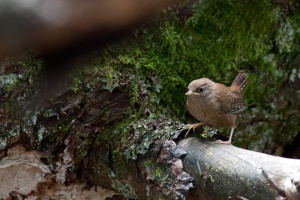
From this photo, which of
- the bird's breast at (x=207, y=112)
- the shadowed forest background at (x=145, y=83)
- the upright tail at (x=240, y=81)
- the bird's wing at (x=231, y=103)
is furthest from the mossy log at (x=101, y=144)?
the upright tail at (x=240, y=81)

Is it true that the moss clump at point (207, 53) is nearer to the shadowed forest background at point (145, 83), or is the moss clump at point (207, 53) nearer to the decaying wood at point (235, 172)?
the shadowed forest background at point (145, 83)

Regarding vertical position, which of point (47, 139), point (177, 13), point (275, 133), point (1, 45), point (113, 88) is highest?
point (177, 13)

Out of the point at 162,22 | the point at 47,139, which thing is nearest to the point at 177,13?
the point at 162,22

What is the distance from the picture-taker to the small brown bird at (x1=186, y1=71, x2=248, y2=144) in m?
2.71

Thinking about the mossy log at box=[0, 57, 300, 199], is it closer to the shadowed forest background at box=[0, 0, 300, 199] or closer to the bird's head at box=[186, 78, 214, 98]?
the shadowed forest background at box=[0, 0, 300, 199]

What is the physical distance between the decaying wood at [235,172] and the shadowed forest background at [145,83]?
0.19 metres

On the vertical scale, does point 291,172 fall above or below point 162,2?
below

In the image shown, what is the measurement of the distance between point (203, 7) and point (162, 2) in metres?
0.29

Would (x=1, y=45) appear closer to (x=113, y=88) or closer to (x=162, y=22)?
(x=113, y=88)

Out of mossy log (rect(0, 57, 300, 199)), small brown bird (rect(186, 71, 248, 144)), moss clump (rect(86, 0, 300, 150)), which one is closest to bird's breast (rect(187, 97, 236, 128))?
small brown bird (rect(186, 71, 248, 144))

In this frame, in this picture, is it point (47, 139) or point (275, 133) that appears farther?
point (275, 133)

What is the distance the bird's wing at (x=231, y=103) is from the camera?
9.08 feet

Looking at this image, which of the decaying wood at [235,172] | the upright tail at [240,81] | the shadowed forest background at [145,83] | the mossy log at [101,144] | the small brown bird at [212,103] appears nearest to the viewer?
the decaying wood at [235,172]

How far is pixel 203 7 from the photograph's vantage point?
3047 millimetres
